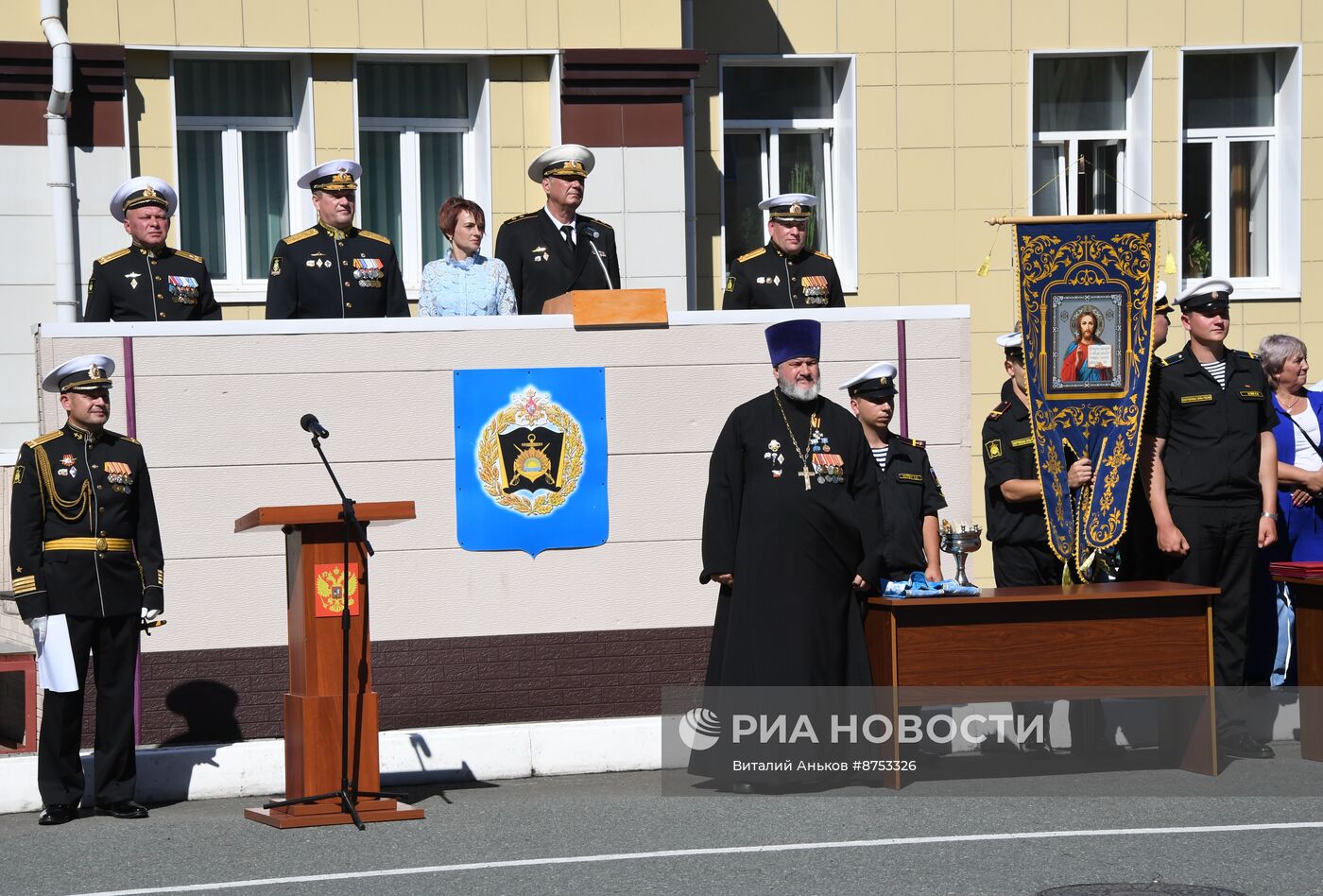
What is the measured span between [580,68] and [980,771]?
244 inches

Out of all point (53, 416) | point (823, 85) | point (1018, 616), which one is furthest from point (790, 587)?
point (823, 85)

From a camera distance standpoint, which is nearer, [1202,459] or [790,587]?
[790,587]

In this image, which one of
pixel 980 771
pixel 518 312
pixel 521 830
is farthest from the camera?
pixel 518 312

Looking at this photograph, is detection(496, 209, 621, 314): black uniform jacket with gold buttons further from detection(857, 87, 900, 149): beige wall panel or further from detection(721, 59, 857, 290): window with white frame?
detection(857, 87, 900, 149): beige wall panel

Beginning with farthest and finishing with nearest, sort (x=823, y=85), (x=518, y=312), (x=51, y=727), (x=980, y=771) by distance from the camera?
(x=823, y=85), (x=518, y=312), (x=980, y=771), (x=51, y=727)

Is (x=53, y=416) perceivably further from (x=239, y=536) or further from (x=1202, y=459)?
(x=1202, y=459)

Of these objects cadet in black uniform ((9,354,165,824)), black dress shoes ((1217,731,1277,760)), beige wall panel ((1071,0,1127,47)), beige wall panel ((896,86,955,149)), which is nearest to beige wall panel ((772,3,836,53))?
beige wall panel ((896,86,955,149))

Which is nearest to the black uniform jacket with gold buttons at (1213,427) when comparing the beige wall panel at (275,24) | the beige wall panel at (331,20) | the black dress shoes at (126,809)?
the black dress shoes at (126,809)

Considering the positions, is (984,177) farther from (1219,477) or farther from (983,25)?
(1219,477)

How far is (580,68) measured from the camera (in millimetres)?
13906

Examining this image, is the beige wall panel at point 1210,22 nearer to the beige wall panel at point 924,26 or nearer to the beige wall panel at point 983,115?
the beige wall panel at point 983,115

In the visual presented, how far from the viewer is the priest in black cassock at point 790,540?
364 inches

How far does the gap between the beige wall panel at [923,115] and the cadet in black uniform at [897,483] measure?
593 centimetres

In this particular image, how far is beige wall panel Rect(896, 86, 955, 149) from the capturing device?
15562mm
